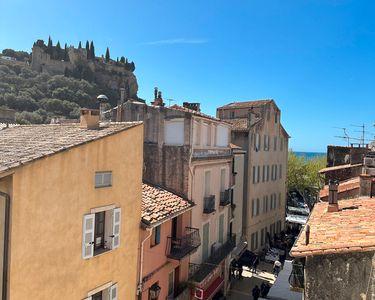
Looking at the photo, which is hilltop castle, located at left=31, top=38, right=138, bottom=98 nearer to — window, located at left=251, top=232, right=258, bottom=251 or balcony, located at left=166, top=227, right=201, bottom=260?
window, located at left=251, top=232, right=258, bottom=251

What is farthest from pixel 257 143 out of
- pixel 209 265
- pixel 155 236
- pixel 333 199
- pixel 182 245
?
pixel 155 236

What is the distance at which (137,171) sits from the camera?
12.6 metres

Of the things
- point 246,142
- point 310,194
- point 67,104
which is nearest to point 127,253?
point 246,142

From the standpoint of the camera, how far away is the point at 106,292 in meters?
11.5

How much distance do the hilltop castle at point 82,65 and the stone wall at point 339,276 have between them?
135 meters

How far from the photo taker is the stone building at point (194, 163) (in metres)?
16.9

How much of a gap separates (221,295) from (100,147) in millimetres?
15583

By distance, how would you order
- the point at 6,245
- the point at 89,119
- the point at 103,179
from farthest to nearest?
the point at 89,119
the point at 103,179
the point at 6,245

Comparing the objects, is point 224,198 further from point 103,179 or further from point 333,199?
point 103,179

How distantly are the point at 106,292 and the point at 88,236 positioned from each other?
92.4 inches

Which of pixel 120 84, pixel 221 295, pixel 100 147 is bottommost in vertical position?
pixel 221 295

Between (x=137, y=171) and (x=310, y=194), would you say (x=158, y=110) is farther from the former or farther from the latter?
(x=310, y=194)

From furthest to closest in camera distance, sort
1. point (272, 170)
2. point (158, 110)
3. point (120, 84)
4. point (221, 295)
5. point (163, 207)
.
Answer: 1. point (120, 84)
2. point (272, 170)
3. point (221, 295)
4. point (158, 110)
5. point (163, 207)

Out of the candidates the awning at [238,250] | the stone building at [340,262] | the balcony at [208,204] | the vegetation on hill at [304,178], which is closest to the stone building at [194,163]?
the balcony at [208,204]
